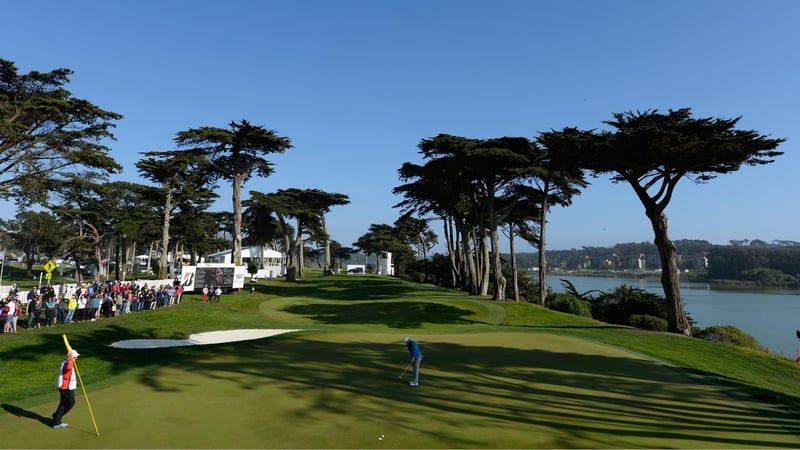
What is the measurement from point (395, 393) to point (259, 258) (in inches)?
2991

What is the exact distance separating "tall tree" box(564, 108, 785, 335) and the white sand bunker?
21.7 m

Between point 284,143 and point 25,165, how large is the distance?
21.3 metres

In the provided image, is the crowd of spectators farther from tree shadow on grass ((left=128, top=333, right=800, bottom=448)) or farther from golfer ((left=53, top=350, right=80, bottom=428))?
golfer ((left=53, top=350, right=80, bottom=428))

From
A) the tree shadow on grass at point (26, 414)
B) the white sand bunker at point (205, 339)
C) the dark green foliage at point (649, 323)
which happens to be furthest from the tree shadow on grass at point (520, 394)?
the dark green foliage at point (649, 323)

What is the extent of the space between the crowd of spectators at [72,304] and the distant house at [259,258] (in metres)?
37.4

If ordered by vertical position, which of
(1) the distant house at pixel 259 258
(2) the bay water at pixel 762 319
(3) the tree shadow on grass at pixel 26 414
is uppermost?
(1) the distant house at pixel 259 258

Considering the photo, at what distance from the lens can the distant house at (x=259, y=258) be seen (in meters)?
74.5

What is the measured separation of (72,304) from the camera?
22.4 meters

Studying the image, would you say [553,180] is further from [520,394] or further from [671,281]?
[520,394]

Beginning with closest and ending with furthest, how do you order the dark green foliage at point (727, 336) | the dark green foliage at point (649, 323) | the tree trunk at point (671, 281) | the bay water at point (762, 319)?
the tree trunk at point (671, 281) → the dark green foliage at point (727, 336) → the dark green foliage at point (649, 323) → the bay water at point (762, 319)

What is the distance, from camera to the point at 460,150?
1619 inches

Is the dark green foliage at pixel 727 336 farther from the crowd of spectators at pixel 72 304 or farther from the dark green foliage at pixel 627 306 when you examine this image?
the crowd of spectators at pixel 72 304

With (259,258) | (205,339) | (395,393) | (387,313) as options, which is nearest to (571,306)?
(387,313)

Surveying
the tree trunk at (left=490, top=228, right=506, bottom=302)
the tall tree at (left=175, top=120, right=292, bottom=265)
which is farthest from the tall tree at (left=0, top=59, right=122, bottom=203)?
the tree trunk at (left=490, top=228, right=506, bottom=302)
